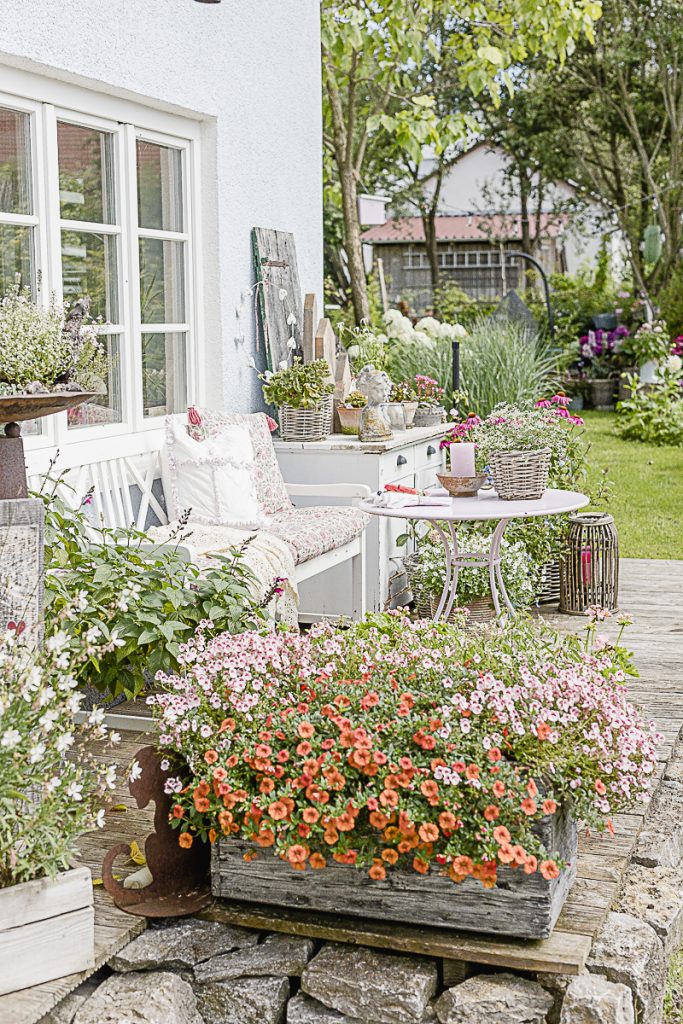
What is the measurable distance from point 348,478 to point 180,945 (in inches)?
119

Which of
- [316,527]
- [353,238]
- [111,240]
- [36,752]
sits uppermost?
[353,238]

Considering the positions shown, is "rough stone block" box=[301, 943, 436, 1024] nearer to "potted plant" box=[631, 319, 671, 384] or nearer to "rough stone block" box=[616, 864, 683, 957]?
"rough stone block" box=[616, 864, 683, 957]

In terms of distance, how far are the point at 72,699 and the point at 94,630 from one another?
0.17m

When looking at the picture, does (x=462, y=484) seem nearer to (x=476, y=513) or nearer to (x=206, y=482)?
(x=476, y=513)

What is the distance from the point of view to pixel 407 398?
625 cm

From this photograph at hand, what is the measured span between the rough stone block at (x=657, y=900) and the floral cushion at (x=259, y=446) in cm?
243

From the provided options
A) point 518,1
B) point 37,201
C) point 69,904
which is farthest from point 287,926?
point 518,1

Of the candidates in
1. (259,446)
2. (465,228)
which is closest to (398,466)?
(259,446)

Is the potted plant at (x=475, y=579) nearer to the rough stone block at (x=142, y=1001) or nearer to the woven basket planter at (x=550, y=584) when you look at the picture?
the woven basket planter at (x=550, y=584)

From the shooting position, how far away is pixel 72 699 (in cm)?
241

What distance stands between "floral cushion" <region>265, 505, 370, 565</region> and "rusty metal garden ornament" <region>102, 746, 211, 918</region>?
1862 millimetres

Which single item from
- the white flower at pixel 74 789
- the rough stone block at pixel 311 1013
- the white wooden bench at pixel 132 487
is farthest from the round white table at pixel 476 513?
the white flower at pixel 74 789

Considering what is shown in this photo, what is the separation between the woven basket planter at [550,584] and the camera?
5.63 metres

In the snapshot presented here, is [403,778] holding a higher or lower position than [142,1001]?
higher
